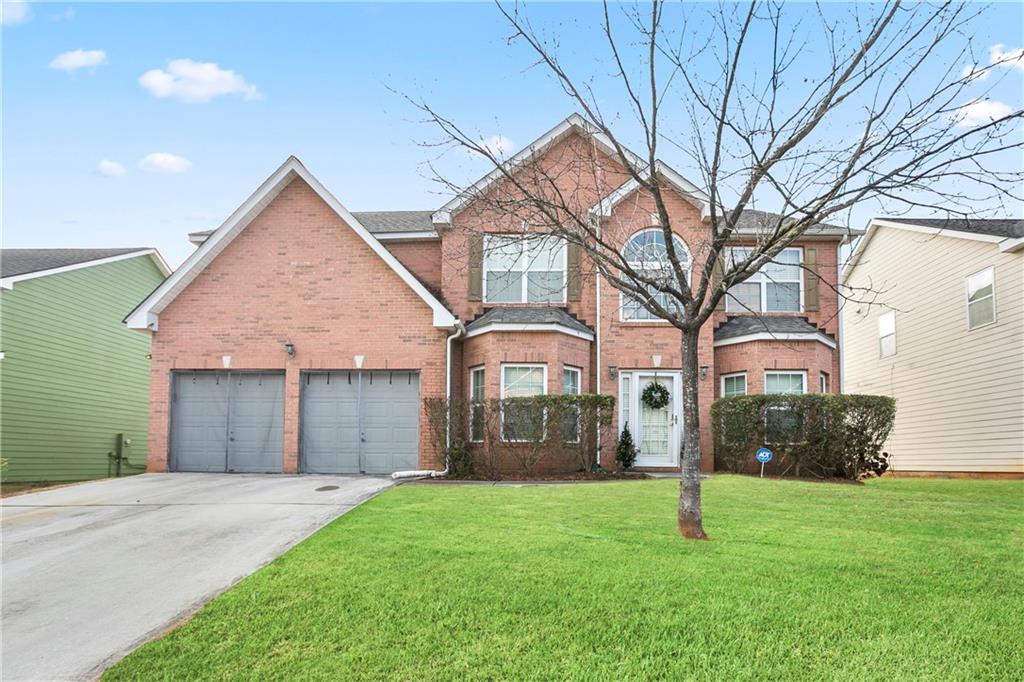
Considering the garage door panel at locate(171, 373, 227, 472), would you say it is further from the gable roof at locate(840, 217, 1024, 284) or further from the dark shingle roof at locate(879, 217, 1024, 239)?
the dark shingle roof at locate(879, 217, 1024, 239)

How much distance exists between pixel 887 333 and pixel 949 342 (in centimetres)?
A: 323

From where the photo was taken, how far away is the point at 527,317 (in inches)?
647

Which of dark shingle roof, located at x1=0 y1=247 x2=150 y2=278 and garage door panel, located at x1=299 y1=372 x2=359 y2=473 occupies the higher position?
dark shingle roof, located at x1=0 y1=247 x2=150 y2=278

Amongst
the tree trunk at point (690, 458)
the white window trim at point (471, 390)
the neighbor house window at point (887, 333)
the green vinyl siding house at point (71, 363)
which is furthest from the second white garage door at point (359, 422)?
the neighbor house window at point (887, 333)

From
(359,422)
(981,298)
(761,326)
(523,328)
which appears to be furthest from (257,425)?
(981,298)

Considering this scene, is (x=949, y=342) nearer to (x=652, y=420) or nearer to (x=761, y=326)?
(x=761, y=326)

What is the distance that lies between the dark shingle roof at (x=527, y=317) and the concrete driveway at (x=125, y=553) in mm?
4322

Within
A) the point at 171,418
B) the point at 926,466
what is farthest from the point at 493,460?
the point at 926,466

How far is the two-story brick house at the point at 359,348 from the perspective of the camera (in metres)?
16.2

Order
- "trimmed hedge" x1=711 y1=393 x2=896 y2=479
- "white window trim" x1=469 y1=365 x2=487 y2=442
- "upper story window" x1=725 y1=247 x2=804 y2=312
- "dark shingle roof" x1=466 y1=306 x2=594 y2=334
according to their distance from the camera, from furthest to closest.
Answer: "upper story window" x1=725 y1=247 x2=804 y2=312 → "dark shingle roof" x1=466 y1=306 x2=594 y2=334 → "white window trim" x1=469 y1=365 x2=487 y2=442 → "trimmed hedge" x1=711 y1=393 x2=896 y2=479

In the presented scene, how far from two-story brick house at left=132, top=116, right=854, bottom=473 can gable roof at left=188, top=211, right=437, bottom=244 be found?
1505mm

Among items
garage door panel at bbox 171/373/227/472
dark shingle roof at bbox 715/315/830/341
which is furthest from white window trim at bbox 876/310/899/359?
garage door panel at bbox 171/373/227/472

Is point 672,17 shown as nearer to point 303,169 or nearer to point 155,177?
point 303,169

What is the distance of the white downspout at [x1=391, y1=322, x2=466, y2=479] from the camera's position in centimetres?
1499
